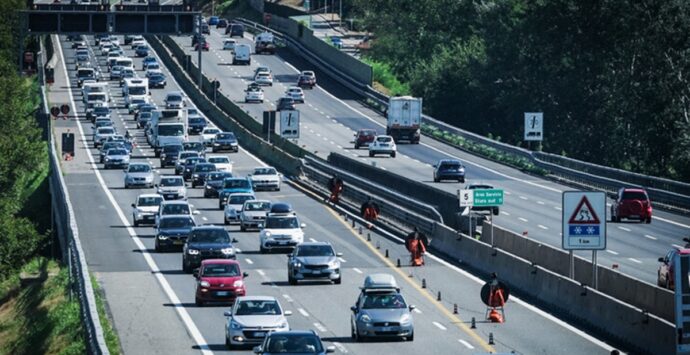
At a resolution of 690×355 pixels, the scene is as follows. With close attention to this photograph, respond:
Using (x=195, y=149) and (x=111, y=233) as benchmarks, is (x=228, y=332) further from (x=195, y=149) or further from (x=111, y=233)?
(x=195, y=149)

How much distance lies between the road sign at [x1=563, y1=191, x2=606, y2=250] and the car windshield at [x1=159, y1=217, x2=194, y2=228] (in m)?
19.6

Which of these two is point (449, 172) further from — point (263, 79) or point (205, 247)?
point (263, 79)

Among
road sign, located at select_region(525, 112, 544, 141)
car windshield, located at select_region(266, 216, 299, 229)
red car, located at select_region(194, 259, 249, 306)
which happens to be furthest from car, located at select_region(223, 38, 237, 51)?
red car, located at select_region(194, 259, 249, 306)

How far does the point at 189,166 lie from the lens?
3661 inches

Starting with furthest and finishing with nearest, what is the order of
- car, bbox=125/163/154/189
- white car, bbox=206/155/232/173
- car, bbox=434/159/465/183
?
white car, bbox=206/155/232/173, car, bbox=434/159/465/183, car, bbox=125/163/154/189

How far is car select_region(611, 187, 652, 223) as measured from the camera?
235 feet

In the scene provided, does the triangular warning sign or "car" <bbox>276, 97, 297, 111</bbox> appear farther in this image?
"car" <bbox>276, 97, 297, 111</bbox>

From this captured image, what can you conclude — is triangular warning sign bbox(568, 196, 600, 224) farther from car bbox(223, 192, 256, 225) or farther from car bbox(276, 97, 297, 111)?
car bbox(276, 97, 297, 111)

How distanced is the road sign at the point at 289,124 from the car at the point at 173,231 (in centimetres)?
4520

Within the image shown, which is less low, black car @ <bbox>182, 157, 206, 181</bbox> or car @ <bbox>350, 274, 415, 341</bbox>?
car @ <bbox>350, 274, 415, 341</bbox>

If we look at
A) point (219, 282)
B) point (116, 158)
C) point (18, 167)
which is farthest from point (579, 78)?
point (219, 282)

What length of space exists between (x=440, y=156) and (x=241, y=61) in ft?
198

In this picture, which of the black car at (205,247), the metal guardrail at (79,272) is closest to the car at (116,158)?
the metal guardrail at (79,272)

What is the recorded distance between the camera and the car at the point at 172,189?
260ft
